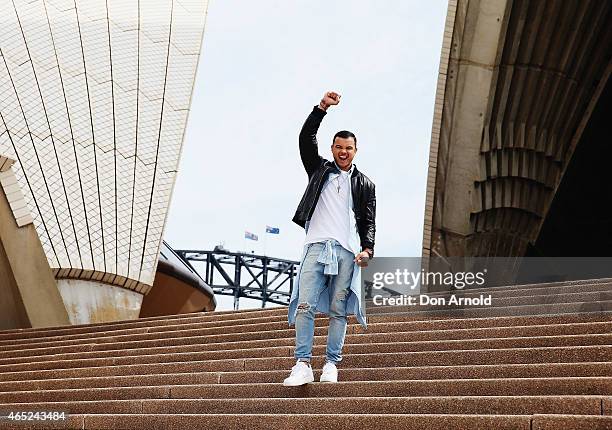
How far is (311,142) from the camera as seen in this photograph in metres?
4.32

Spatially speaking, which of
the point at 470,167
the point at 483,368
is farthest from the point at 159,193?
the point at 483,368

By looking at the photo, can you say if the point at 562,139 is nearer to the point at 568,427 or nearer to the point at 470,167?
the point at 470,167

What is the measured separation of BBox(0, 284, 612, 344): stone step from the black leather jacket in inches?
91.3

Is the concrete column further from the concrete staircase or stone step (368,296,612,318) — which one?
stone step (368,296,612,318)

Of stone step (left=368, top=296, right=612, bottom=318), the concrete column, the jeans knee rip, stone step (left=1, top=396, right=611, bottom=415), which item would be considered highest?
the concrete column

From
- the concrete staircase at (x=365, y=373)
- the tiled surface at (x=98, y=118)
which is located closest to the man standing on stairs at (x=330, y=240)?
the concrete staircase at (x=365, y=373)

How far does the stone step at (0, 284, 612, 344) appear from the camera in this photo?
20.8 ft

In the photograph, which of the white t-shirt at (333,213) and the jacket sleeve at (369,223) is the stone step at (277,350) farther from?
the white t-shirt at (333,213)

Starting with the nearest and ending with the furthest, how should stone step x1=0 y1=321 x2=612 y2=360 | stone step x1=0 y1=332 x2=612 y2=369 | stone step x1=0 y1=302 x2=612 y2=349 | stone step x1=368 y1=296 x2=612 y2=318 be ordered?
stone step x1=0 y1=332 x2=612 y2=369 < stone step x1=0 y1=321 x2=612 y2=360 < stone step x1=0 y1=302 x2=612 y2=349 < stone step x1=368 y1=296 x2=612 y2=318

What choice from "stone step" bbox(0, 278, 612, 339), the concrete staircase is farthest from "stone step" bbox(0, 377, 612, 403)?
"stone step" bbox(0, 278, 612, 339)

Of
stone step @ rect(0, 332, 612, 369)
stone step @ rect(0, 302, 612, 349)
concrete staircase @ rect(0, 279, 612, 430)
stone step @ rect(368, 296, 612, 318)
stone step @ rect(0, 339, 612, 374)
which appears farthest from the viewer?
stone step @ rect(368, 296, 612, 318)

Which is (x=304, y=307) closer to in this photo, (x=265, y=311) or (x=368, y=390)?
(x=368, y=390)

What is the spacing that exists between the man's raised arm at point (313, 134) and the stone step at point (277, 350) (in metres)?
1.29

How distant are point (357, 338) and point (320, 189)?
163 cm
